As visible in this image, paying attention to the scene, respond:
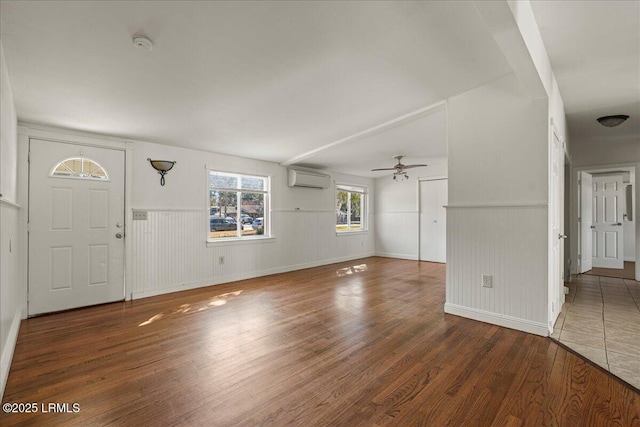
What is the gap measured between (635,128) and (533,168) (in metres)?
3.32

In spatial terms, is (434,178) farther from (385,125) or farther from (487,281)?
(487,281)

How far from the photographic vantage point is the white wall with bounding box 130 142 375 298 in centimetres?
424

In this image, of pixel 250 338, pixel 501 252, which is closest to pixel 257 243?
pixel 250 338

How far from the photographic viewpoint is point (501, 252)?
9.76 ft

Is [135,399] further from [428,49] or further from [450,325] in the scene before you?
[428,49]

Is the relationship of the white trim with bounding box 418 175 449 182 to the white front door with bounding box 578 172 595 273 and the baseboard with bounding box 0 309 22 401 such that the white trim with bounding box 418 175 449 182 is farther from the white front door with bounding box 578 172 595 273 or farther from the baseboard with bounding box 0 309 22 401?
the baseboard with bounding box 0 309 22 401

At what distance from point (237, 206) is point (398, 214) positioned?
168 inches

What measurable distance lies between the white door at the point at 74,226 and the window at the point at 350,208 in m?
4.73

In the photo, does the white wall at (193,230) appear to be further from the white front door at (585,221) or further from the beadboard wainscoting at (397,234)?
the white front door at (585,221)

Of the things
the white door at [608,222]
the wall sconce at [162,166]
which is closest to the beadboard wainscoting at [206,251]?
the wall sconce at [162,166]

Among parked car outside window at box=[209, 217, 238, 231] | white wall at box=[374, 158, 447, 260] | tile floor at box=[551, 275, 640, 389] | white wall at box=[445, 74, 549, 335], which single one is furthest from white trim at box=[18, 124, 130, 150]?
white wall at box=[374, 158, 447, 260]

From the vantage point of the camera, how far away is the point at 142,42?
75.9 inches

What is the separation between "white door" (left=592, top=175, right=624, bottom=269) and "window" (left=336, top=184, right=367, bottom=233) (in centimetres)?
496

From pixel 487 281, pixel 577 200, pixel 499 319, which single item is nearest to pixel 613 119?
pixel 577 200
